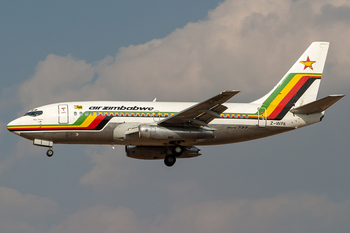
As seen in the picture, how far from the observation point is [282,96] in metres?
47.5

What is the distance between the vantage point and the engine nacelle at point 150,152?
49.0m

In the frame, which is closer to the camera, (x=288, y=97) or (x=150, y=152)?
(x=288, y=97)

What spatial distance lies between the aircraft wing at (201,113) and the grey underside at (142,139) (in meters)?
2.11

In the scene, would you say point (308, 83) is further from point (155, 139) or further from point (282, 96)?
point (155, 139)

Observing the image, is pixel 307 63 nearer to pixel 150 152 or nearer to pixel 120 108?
pixel 150 152

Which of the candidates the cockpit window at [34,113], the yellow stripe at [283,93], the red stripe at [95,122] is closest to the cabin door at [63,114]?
the cockpit window at [34,113]

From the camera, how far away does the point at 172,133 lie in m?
43.1

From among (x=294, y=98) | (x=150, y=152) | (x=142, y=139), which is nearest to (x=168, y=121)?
(x=142, y=139)

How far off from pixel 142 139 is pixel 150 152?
552 centimetres

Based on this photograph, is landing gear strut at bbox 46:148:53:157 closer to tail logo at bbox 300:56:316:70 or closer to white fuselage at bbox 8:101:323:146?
white fuselage at bbox 8:101:323:146

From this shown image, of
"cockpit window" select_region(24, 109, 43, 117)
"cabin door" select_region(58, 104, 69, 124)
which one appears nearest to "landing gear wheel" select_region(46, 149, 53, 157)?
"cabin door" select_region(58, 104, 69, 124)

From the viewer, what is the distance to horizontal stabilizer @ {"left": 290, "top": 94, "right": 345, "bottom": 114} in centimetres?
4239

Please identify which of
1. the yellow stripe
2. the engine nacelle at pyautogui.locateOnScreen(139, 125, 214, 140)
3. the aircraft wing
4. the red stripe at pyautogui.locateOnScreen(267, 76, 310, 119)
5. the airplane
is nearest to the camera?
the aircraft wing

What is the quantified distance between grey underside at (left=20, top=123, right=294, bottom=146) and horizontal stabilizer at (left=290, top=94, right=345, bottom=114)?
198 cm
